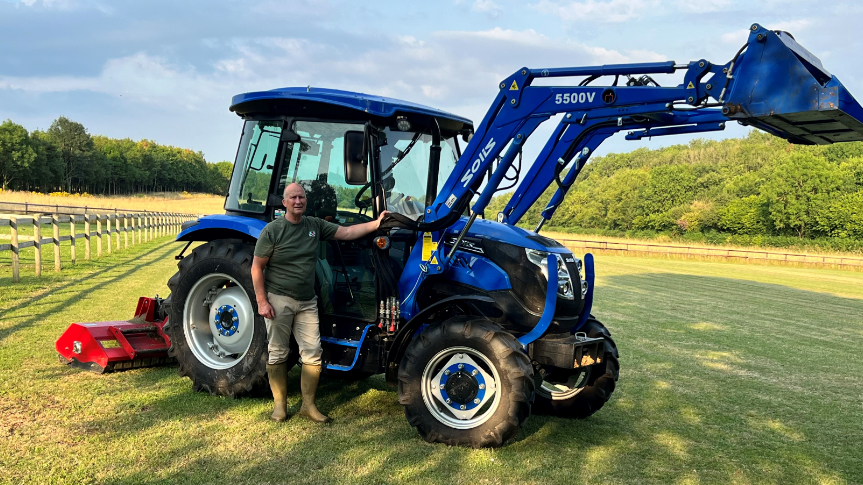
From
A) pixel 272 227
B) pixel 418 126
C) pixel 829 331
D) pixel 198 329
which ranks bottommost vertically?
pixel 829 331

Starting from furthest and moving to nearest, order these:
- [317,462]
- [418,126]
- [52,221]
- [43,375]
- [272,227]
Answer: [52,221]
[43,375]
[418,126]
[272,227]
[317,462]

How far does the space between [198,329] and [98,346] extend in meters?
0.98

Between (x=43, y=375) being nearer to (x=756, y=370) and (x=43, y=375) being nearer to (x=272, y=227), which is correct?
(x=272, y=227)

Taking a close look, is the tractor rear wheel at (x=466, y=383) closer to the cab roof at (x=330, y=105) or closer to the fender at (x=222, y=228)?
the cab roof at (x=330, y=105)

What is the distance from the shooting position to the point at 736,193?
2694 inches

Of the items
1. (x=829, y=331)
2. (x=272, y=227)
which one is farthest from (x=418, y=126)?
(x=829, y=331)

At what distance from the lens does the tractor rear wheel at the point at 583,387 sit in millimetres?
5348

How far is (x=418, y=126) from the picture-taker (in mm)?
5598

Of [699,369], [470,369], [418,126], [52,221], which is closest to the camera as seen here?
[470,369]

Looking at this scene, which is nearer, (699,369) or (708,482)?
(708,482)

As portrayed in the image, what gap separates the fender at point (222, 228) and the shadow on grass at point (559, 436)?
1340 millimetres

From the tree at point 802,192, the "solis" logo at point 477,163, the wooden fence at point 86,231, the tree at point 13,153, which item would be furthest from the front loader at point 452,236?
the tree at point 13,153

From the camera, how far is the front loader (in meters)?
4.47

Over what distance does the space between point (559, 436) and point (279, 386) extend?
2169 mm
